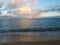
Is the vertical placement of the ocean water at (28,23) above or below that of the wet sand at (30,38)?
above

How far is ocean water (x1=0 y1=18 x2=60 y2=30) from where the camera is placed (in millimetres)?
1214

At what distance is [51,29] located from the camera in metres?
1.23

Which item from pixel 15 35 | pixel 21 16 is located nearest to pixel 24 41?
pixel 15 35

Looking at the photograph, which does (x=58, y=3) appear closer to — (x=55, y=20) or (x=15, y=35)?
(x=55, y=20)

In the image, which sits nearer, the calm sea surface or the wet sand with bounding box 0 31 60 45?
the wet sand with bounding box 0 31 60 45

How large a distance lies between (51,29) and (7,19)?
0.41 meters

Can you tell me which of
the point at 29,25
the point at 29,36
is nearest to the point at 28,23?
the point at 29,25

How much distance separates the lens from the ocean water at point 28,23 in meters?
1.21

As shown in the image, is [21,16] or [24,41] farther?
[21,16]

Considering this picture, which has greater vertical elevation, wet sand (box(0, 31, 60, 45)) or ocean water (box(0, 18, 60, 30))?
ocean water (box(0, 18, 60, 30))

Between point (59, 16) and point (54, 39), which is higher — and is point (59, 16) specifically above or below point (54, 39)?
above

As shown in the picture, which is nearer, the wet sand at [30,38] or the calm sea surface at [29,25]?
the wet sand at [30,38]

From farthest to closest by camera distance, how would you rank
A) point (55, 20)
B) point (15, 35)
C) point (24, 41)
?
point (55, 20)
point (15, 35)
point (24, 41)

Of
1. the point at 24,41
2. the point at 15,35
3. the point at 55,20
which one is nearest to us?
the point at 24,41
